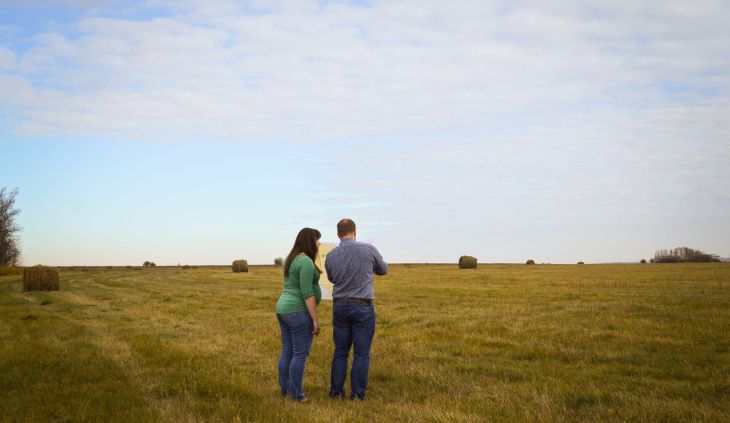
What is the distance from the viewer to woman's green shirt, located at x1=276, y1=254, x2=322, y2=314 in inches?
326

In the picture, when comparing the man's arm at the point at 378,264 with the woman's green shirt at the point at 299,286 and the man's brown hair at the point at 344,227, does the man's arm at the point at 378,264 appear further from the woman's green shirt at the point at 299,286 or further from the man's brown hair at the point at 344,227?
the woman's green shirt at the point at 299,286

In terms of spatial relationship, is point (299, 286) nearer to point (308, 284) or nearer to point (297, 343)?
point (308, 284)

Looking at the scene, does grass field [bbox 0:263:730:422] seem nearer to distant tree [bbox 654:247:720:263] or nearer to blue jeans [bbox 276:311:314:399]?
blue jeans [bbox 276:311:314:399]

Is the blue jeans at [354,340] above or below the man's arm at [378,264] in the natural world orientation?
below

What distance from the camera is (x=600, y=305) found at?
19.2 meters

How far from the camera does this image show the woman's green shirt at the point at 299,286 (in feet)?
27.1

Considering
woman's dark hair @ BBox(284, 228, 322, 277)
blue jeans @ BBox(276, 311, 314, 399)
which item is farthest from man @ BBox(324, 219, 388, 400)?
blue jeans @ BBox(276, 311, 314, 399)

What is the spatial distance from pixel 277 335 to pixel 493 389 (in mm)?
Answer: 6830

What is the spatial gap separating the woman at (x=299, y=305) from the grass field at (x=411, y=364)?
447mm

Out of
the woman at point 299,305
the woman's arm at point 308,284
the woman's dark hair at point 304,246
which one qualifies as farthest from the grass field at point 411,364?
the woman's dark hair at point 304,246

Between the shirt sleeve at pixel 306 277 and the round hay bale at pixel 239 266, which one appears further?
the round hay bale at pixel 239 266

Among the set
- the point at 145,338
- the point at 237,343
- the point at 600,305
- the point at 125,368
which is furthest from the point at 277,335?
the point at 600,305

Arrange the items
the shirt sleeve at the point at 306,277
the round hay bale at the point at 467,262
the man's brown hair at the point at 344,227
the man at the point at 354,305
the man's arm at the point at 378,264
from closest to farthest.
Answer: the shirt sleeve at the point at 306,277, the man at the point at 354,305, the man's arm at the point at 378,264, the man's brown hair at the point at 344,227, the round hay bale at the point at 467,262

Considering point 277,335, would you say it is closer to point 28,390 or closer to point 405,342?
point 405,342
